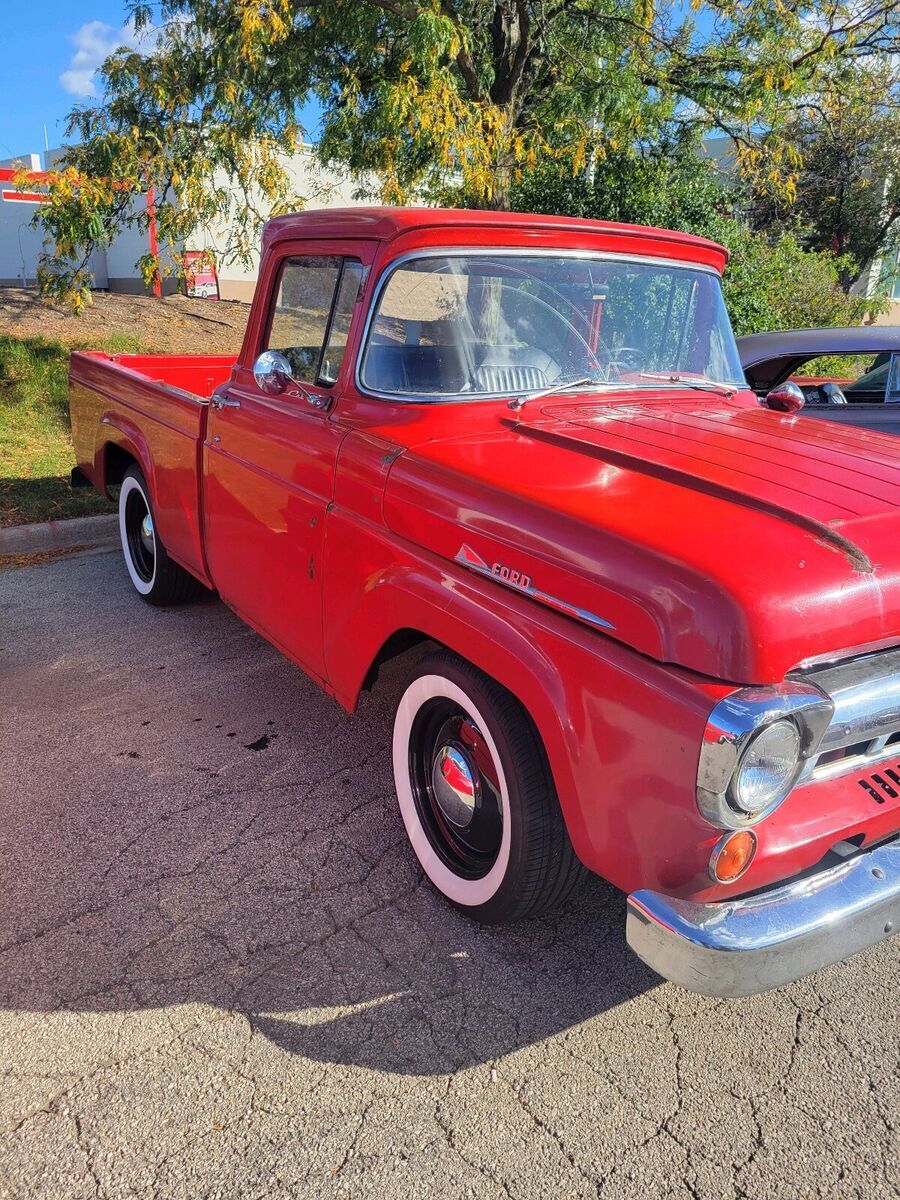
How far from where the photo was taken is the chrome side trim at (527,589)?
203 cm

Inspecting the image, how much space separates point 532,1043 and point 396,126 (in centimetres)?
685

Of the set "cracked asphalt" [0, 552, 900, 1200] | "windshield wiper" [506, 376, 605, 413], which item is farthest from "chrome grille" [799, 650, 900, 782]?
"windshield wiper" [506, 376, 605, 413]

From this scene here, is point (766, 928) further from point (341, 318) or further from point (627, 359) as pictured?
point (341, 318)

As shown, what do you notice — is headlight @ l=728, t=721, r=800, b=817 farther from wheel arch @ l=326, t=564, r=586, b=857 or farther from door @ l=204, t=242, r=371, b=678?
door @ l=204, t=242, r=371, b=678

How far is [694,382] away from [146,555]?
10.9ft

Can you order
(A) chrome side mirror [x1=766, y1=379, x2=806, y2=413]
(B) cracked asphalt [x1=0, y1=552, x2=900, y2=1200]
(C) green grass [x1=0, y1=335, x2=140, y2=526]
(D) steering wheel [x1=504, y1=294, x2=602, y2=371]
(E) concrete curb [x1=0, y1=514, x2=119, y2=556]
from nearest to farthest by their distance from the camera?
(B) cracked asphalt [x1=0, y1=552, x2=900, y2=1200] < (D) steering wheel [x1=504, y1=294, x2=602, y2=371] < (A) chrome side mirror [x1=766, y1=379, x2=806, y2=413] < (E) concrete curb [x1=0, y1=514, x2=119, y2=556] < (C) green grass [x1=0, y1=335, x2=140, y2=526]

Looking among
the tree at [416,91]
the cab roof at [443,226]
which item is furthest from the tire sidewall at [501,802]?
the tree at [416,91]

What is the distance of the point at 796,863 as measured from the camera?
2.03 m

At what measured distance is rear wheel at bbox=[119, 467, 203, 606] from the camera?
493 cm

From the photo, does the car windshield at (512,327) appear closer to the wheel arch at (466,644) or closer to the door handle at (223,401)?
the wheel arch at (466,644)

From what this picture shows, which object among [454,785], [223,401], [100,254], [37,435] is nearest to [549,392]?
[454,785]

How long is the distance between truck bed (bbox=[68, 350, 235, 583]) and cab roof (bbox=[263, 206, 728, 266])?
37.8 inches

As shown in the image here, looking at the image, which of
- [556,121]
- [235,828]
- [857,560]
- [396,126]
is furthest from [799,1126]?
[556,121]

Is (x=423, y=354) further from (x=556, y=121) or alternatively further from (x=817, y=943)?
(x=556, y=121)
